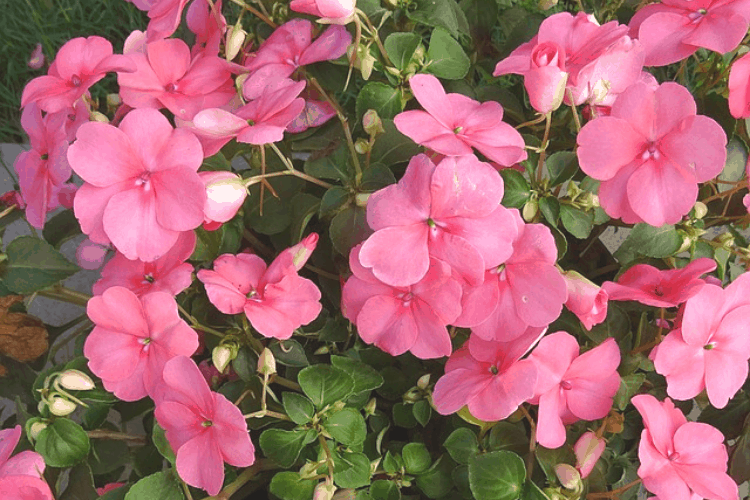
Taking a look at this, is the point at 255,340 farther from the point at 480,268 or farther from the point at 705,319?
the point at 705,319

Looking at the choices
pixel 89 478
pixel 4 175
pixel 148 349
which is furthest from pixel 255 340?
pixel 4 175

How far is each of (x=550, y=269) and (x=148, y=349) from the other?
0.32 metres

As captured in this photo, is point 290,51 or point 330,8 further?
point 290,51

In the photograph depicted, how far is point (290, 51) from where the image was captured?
651 mm

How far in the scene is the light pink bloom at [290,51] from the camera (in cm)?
63

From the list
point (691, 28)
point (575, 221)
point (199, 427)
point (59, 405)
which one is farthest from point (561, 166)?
point (59, 405)

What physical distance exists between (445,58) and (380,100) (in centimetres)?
8

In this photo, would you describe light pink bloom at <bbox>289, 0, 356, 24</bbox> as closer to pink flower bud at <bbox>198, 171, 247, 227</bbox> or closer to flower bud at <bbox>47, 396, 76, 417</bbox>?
pink flower bud at <bbox>198, 171, 247, 227</bbox>

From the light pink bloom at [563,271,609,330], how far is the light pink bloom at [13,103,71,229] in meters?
0.42

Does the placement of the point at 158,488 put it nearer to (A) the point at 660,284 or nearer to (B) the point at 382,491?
(B) the point at 382,491

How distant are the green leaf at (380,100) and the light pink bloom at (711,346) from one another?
290 millimetres

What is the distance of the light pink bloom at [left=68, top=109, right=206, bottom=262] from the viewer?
530 mm

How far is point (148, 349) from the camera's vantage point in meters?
0.59

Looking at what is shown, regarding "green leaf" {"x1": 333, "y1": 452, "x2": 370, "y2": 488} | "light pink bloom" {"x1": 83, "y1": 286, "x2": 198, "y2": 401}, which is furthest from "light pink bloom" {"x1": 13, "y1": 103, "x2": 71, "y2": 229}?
"green leaf" {"x1": 333, "y1": 452, "x2": 370, "y2": 488}
